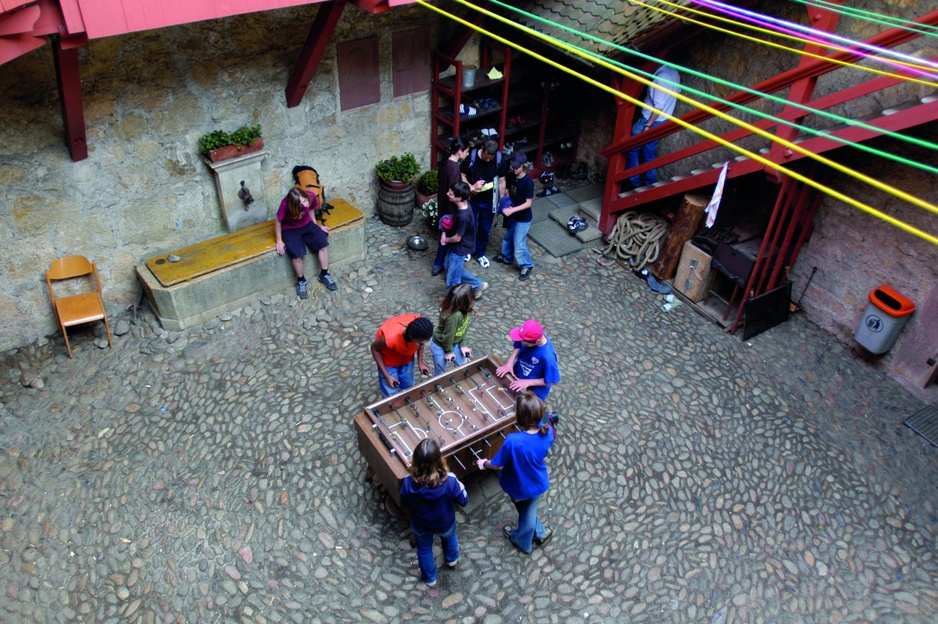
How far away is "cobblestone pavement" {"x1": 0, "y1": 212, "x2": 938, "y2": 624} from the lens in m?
6.26

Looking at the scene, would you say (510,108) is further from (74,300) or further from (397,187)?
(74,300)

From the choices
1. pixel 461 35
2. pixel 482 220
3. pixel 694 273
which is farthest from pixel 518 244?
pixel 461 35

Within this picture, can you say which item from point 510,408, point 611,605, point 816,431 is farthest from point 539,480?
point 816,431

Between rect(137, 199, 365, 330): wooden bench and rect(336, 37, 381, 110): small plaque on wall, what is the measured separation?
1.65m

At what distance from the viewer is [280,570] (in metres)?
6.34

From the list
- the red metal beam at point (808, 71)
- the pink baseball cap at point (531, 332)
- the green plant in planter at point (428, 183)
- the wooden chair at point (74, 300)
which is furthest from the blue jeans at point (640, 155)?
the wooden chair at point (74, 300)

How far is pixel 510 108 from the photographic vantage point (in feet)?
37.3

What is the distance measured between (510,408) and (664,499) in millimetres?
1911

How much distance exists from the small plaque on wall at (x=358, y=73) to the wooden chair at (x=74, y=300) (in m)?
3.85

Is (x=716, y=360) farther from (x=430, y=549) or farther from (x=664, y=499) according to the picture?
(x=430, y=549)

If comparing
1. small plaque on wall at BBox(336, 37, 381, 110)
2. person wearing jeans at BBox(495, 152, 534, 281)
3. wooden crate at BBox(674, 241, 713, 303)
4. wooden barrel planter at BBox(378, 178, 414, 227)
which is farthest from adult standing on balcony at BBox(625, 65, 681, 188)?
small plaque on wall at BBox(336, 37, 381, 110)

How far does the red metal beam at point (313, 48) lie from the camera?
25.6 ft

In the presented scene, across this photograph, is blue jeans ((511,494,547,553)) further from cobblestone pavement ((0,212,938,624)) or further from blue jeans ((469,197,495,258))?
blue jeans ((469,197,495,258))

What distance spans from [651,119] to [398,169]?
12.0 ft
